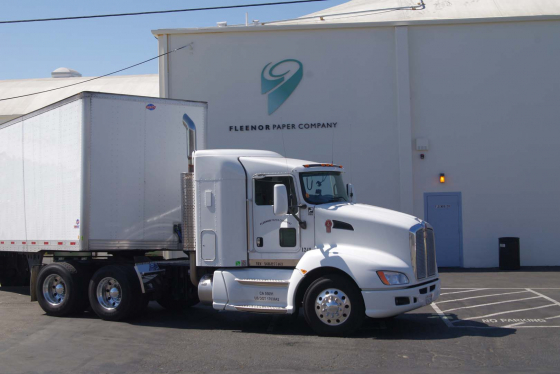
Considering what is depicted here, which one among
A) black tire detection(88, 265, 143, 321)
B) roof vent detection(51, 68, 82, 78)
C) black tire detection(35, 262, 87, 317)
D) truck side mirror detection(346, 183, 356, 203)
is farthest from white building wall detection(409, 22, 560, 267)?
roof vent detection(51, 68, 82, 78)

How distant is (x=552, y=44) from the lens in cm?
2000

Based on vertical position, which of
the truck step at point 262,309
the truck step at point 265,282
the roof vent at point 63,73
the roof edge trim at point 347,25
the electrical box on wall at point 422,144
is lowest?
the truck step at point 262,309

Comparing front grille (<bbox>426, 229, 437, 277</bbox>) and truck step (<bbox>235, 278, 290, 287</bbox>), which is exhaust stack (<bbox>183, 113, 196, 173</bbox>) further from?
front grille (<bbox>426, 229, 437, 277</bbox>)

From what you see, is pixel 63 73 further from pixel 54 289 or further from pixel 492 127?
pixel 54 289

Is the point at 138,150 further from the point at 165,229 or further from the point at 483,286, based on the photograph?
the point at 483,286

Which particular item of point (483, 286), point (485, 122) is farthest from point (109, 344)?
point (485, 122)

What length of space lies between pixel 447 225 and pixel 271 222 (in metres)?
11.7

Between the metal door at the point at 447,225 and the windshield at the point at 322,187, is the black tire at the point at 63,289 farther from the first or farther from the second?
the metal door at the point at 447,225

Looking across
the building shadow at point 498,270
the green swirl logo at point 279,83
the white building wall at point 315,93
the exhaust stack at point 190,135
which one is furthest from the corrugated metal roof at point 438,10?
the exhaust stack at point 190,135

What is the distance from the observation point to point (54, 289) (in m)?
11.5

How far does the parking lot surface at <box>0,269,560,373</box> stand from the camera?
7.61m

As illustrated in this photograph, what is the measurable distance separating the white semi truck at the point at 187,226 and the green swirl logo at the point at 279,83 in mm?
8845

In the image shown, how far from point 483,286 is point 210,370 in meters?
9.97

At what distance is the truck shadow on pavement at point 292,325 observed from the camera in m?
9.45
